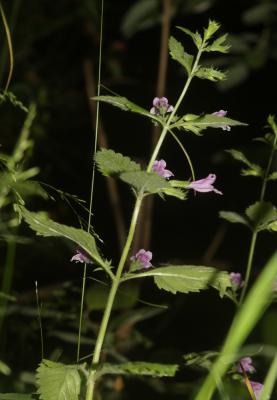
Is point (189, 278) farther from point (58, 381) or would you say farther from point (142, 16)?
point (142, 16)

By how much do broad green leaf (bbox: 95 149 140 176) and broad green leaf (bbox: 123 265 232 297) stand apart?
11cm

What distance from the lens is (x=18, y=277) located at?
2215 millimetres

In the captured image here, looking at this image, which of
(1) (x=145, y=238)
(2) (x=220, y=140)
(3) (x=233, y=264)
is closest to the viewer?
(1) (x=145, y=238)

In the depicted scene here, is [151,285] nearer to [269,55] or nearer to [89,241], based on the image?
[269,55]

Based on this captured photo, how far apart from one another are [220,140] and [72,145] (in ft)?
2.03

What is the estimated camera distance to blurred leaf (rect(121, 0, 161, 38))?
195 centimetres

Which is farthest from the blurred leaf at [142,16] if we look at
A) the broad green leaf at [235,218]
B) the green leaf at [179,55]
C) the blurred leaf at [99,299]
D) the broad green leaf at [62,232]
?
the broad green leaf at [62,232]

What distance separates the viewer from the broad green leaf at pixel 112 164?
706 millimetres

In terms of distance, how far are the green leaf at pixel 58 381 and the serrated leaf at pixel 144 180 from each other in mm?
200

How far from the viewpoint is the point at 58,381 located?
0.69 meters

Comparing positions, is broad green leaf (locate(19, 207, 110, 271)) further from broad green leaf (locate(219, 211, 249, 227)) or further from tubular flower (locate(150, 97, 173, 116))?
broad green leaf (locate(219, 211, 249, 227))

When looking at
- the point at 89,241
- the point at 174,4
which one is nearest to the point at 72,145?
the point at 174,4

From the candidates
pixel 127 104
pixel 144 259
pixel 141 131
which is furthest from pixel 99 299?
pixel 141 131

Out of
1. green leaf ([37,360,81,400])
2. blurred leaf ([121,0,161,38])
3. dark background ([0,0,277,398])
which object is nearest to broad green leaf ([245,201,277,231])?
green leaf ([37,360,81,400])
